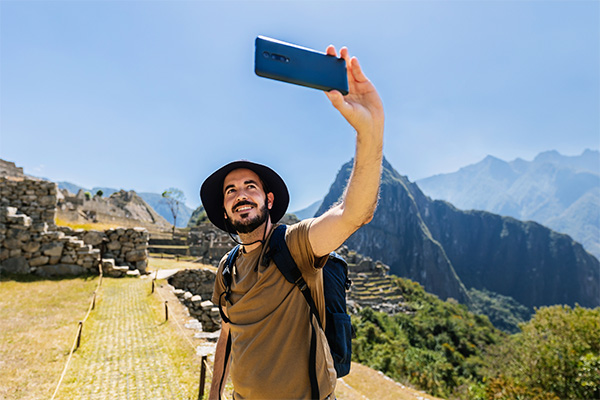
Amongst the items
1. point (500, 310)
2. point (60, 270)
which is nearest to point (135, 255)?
point (60, 270)

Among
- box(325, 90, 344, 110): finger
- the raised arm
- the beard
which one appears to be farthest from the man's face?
box(325, 90, 344, 110): finger

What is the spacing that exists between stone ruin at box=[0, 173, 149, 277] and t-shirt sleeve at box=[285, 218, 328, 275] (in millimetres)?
13491

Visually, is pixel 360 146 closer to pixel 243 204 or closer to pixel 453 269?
pixel 243 204

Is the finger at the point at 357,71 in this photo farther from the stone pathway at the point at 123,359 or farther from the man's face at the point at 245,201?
the stone pathway at the point at 123,359

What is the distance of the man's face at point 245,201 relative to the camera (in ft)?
6.47

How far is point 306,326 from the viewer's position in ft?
5.57

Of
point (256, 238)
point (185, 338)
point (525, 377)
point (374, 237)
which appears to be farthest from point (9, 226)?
point (374, 237)

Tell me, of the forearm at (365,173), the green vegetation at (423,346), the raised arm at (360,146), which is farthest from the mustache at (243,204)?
the green vegetation at (423,346)

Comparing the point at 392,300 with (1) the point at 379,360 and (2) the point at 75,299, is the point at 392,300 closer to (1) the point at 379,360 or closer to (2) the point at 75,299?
(1) the point at 379,360

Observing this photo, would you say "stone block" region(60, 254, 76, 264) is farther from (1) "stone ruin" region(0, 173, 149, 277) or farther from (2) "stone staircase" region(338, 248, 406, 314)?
(2) "stone staircase" region(338, 248, 406, 314)

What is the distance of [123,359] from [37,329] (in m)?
2.76

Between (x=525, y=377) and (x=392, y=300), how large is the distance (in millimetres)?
40592

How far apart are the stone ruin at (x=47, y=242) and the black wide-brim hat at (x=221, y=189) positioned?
12332 millimetres

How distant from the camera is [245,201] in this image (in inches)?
79.5
